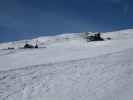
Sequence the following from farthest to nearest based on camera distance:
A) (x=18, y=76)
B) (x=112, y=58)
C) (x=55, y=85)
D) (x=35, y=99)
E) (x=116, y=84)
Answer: (x=112, y=58) < (x=18, y=76) < (x=55, y=85) < (x=116, y=84) < (x=35, y=99)

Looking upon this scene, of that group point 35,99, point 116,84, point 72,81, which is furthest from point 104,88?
point 35,99

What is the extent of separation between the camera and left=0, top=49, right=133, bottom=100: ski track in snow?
735cm

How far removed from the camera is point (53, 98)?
7.18 meters

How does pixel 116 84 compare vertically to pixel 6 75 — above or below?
below

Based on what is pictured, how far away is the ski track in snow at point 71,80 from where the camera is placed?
7352 mm

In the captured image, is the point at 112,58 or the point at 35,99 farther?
the point at 112,58

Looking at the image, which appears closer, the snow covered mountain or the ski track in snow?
the snow covered mountain

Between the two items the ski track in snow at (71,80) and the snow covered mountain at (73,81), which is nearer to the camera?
the snow covered mountain at (73,81)

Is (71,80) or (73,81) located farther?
(71,80)

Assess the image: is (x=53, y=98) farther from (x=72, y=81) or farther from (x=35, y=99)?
(x=72, y=81)

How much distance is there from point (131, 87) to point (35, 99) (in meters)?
3.14

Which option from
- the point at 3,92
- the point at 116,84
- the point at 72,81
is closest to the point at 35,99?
the point at 3,92

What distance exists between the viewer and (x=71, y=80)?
8898 millimetres

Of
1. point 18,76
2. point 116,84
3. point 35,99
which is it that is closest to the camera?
point 35,99
